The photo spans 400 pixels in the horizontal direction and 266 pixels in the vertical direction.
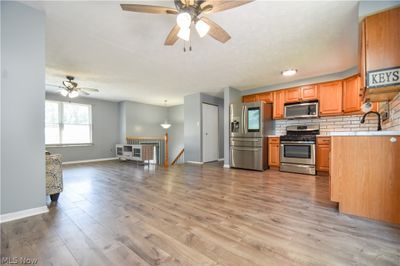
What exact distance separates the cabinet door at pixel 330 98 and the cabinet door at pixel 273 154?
A: 4.46ft

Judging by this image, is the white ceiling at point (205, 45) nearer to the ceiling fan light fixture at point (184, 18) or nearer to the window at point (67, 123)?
the ceiling fan light fixture at point (184, 18)

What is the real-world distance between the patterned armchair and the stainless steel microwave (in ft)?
16.5

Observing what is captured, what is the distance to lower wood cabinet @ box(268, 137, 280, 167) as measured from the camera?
4.74 meters

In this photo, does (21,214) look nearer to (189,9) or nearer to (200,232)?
(200,232)

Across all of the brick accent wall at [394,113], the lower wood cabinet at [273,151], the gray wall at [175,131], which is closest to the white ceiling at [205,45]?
the brick accent wall at [394,113]

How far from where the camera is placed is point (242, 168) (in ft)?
16.4

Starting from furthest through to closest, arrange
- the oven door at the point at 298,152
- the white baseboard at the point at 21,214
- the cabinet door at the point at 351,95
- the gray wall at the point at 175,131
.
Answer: the gray wall at the point at 175,131
the oven door at the point at 298,152
the cabinet door at the point at 351,95
the white baseboard at the point at 21,214

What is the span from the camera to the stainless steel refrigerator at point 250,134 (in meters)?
4.67

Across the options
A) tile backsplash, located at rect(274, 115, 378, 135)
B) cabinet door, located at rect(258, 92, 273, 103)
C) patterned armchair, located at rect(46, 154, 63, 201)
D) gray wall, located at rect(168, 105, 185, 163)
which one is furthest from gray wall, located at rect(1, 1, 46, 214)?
gray wall, located at rect(168, 105, 185, 163)

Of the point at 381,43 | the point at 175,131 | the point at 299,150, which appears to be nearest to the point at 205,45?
the point at 381,43

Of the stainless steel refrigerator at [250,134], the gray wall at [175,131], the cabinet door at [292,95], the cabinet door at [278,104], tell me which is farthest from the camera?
the gray wall at [175,131]

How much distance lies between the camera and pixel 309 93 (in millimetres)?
4426

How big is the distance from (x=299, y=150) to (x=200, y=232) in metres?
3.64

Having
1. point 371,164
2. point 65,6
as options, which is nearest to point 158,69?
point 65,6
